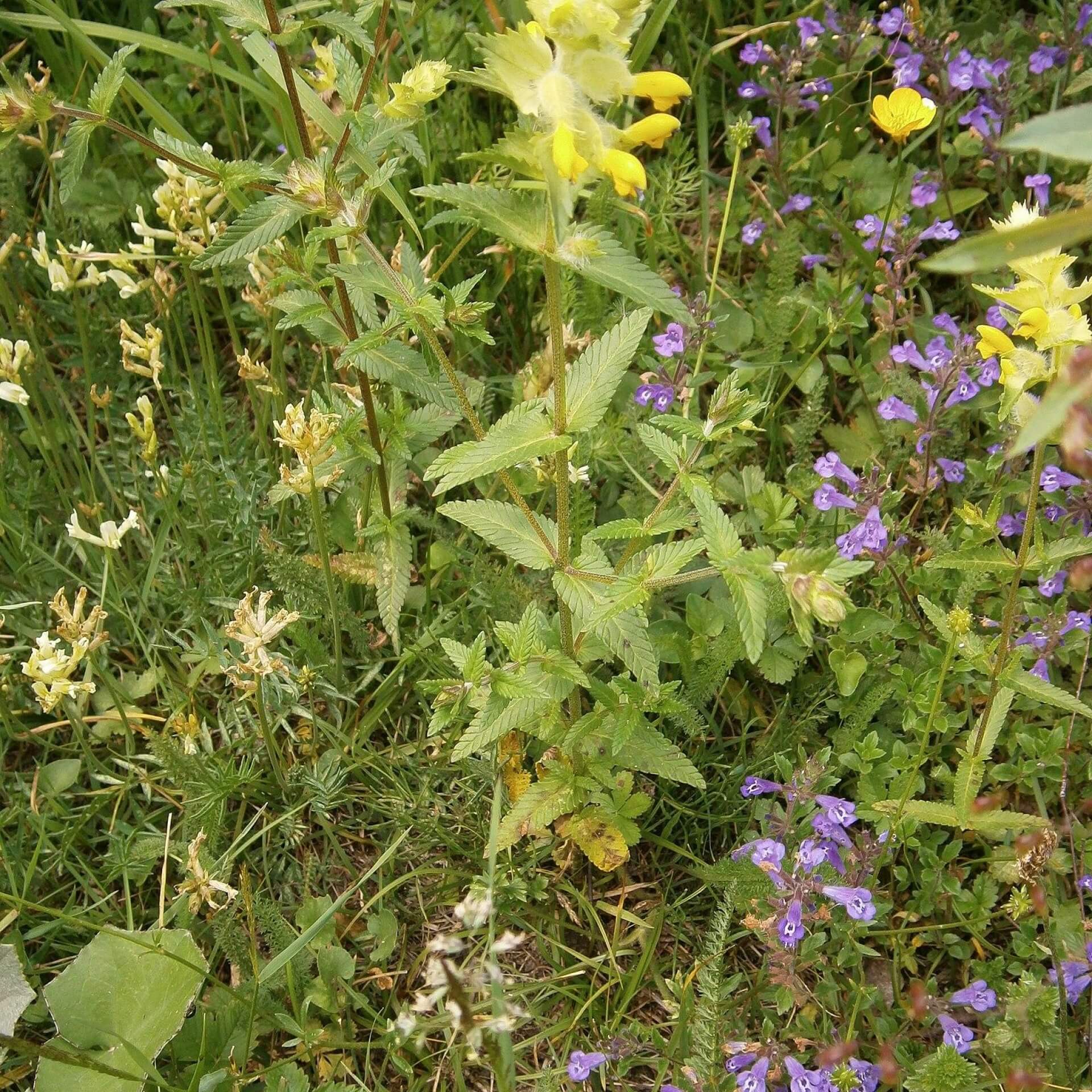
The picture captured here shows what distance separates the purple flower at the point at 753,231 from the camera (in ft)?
9.07

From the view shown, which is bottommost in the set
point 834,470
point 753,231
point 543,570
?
point 543,570

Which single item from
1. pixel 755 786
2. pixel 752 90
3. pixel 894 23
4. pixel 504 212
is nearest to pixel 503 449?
pixel 504 212

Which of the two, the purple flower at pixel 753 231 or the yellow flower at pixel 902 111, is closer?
the yellow flower at pixel 902 111

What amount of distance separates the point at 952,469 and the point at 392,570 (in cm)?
125

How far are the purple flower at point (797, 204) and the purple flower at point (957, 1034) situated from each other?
1.91 m

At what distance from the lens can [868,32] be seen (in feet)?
9.23

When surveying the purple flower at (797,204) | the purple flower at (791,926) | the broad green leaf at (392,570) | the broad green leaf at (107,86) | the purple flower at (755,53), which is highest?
the broad green leaf at (107,86)

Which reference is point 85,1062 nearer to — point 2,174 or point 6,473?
point 6,473

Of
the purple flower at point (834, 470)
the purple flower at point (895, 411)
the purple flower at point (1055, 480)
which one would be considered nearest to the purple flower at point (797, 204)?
the purple flower at point (895, 411)

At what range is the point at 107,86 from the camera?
69.7 inches

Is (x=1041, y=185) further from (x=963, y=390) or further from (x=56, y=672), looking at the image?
(x=56, y=672)

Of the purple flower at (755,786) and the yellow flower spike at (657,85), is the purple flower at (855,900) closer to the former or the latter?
the purple flower at (755,786)

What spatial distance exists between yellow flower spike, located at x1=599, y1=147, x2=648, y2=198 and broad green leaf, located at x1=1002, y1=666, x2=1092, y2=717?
1155 millimetres

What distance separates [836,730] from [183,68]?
99.2 inches
